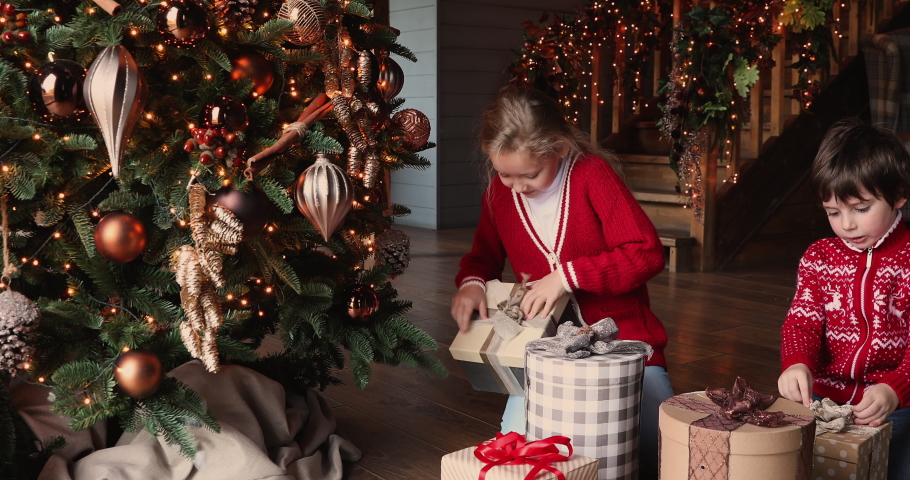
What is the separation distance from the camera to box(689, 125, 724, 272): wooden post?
13.3 ft

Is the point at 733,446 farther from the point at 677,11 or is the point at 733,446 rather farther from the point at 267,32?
the point at 677,11

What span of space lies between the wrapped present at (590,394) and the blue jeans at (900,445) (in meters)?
0.45

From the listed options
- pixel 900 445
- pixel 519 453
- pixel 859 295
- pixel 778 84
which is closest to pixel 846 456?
pixel 900 445

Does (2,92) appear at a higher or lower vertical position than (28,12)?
lower

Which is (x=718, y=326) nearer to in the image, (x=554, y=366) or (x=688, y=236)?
(x=688, y=236)

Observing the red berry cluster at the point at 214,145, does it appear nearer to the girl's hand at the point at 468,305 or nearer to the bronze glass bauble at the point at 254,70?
the bronze glass bauble at the point at 254,70

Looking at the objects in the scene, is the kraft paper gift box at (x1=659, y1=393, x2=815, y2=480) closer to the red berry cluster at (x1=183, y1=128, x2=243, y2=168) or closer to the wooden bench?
the red berry cluster at (x1=183, y1=128, x2=243, y2=168)

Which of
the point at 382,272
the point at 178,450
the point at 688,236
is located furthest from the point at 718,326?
the point at 178,450

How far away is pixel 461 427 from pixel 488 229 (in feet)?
1.58

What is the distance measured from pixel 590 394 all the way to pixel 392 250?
587 millimetres

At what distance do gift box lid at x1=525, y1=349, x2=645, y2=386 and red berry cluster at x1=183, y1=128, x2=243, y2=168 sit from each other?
602 millimetres

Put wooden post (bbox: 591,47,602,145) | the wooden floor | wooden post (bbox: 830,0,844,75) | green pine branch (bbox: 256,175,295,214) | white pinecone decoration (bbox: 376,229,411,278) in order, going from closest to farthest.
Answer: green pine branch (bbox: 256,175,295,214) < white pinecone decoration (bbox: 376,229,411,278) < the wooden floor < wooden post (bbox: 830,0,844,75) < wooden post (bbox: 591,47,602,145)

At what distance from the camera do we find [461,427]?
A: 6.66 ft

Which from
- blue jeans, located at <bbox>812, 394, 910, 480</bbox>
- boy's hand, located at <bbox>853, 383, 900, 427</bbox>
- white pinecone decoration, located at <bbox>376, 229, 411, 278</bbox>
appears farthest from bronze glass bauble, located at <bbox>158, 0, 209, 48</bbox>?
blue jeans, located at <bbox>812, 394, 910, 480</bbox>
